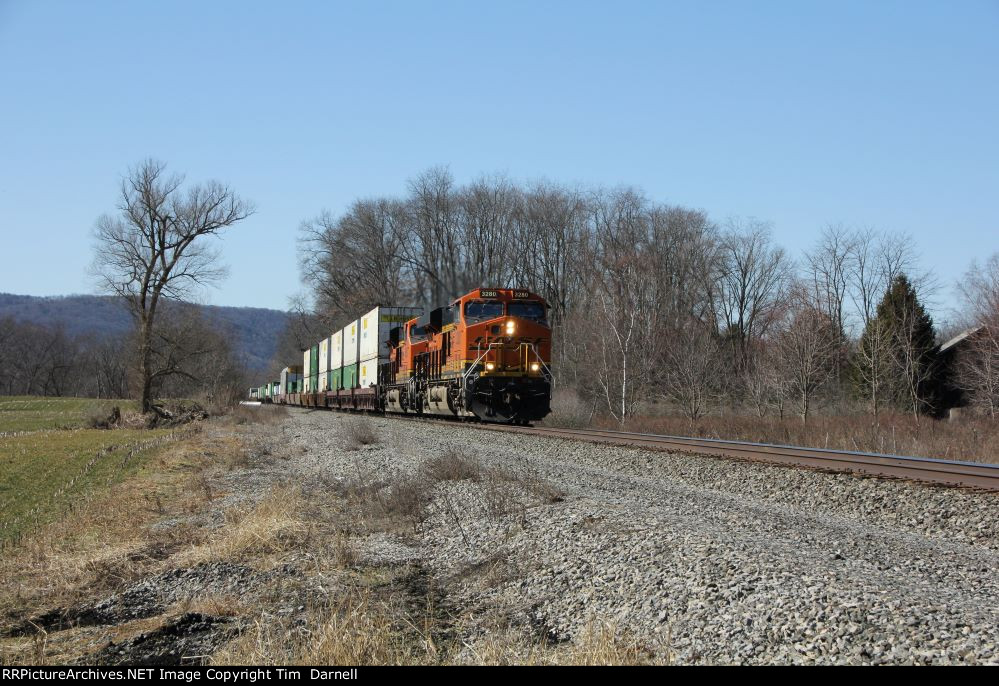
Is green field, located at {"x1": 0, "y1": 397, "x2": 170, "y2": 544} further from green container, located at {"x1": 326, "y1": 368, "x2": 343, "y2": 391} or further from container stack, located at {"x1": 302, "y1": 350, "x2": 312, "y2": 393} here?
container stack, located at {"x1": 302, "y1": 350, "x2": 312, "y2": 393}

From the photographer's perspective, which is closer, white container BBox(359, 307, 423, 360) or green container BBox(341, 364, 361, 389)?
white container BBox(359, 307, 423, 360)

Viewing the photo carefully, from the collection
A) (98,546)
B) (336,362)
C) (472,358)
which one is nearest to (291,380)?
(336,362)

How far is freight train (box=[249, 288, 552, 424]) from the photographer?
22.3 m

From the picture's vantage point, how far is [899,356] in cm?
3331

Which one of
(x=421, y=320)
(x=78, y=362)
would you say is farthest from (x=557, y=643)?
(x=78, y=362)

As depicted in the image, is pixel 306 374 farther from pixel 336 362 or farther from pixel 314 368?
pixel 336 362

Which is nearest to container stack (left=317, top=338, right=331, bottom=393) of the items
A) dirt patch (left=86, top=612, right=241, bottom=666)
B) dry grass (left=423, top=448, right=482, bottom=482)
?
dry grass (left=423, top=448, right=482, bottom=482)

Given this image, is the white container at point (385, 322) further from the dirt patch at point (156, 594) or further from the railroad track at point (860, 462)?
the dirt patch at point (156, 594)

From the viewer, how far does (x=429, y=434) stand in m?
20.3

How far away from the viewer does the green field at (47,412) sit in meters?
38.0

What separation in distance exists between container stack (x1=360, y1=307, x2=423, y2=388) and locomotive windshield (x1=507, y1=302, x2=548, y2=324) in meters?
9.62

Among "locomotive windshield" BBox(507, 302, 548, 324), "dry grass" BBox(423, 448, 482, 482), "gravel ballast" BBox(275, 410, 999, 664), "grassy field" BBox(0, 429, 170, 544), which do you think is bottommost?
"grassy field" BBox(0, 429, 170, 544)

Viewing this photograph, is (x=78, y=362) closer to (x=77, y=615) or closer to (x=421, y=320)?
(x=421, y=320)

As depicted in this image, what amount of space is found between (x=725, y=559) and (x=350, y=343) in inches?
1349
